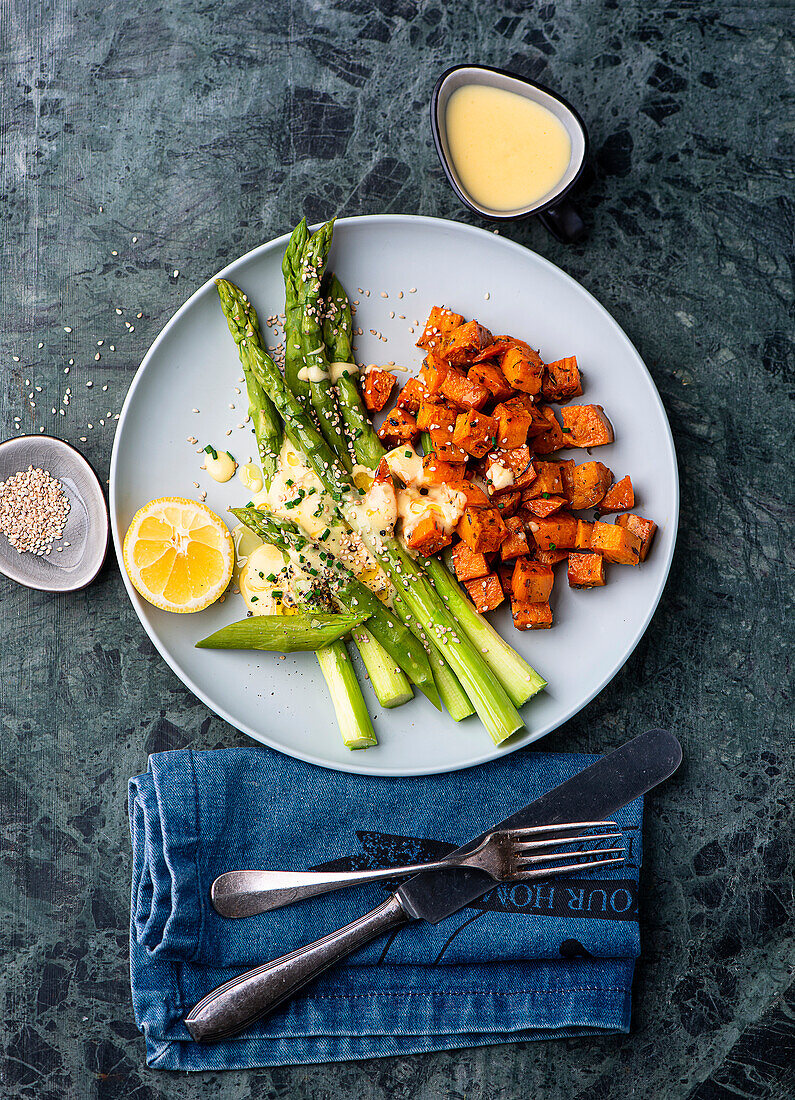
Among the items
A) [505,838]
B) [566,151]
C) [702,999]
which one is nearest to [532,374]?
[566,151]

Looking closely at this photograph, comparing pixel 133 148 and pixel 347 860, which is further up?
pixel 133 148

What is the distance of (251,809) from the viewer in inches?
119

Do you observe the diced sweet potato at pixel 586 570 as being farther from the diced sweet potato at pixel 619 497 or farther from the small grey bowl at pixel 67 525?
the small grey bowl at pixel 67 525

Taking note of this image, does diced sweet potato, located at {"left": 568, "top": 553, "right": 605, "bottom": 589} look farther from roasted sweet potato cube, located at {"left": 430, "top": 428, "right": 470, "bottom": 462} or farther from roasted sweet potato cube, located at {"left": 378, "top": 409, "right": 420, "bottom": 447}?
roasted sweet potato cube, located at {"left": 378, "top": 409, "right": 420, "bottom": 447}

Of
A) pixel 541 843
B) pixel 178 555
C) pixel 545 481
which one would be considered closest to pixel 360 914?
pixel 541 843

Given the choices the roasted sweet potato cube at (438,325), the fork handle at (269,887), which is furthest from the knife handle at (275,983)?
the roasted sweet potato cube at (438,325)

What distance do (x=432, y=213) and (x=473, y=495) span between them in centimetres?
125

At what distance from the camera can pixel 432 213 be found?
3205 mm

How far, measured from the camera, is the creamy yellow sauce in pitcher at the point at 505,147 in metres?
2.98

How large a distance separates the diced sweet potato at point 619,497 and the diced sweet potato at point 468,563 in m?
0.52

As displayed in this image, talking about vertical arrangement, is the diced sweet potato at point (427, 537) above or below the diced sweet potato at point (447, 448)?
below

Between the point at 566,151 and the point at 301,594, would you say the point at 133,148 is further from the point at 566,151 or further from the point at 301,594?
the point at 301,594

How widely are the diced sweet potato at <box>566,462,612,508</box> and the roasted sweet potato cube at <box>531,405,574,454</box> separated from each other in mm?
110

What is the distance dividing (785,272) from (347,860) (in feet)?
9.81
